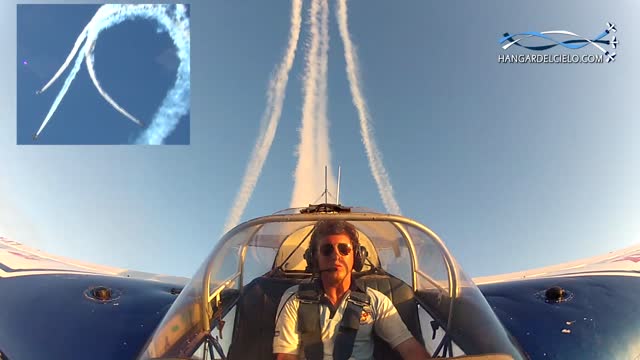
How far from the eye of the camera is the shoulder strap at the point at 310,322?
246 centimetres

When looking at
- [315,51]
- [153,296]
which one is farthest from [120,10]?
[153,296]

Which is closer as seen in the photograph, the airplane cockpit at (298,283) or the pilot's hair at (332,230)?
the airplane cockpit at (298,283)

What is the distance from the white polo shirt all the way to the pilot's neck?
29mm

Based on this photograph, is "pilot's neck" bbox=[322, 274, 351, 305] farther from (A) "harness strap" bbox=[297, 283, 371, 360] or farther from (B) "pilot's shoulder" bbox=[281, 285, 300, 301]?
(B) "pilot's shoulder" bbox=[281, 285, 300, 301]

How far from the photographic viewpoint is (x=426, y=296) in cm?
294

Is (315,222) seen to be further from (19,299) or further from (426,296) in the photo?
(19,299)

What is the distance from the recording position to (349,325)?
8.38 feet

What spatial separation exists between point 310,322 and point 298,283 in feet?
1.17

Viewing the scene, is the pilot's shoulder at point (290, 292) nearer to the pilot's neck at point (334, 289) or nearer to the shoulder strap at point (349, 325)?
the pilot's neck at point (334, 289)

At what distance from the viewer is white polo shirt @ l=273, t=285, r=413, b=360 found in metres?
2.46

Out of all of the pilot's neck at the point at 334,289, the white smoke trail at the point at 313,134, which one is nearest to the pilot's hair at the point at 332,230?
the pilot's neck at the point at 334,289

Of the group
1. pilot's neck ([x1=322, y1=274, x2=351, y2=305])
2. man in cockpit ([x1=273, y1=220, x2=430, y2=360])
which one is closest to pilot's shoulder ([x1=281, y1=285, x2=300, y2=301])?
man in cockpit ([x1=273, y1=220, x2=430, y2=360])

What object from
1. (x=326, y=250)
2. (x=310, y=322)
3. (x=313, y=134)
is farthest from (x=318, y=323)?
(x=313, y=134)

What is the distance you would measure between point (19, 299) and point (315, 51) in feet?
53.1
